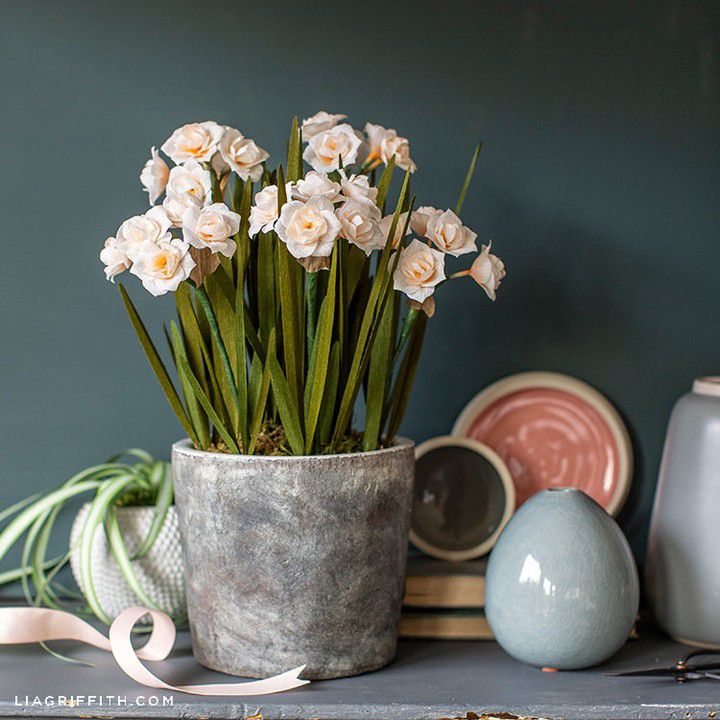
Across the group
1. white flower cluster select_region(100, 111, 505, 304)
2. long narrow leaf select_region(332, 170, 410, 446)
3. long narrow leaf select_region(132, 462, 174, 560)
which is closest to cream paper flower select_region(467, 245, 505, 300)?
white flower cluster select_region(100, 111, 505, 304)

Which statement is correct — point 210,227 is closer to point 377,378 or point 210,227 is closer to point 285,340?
point 285,340

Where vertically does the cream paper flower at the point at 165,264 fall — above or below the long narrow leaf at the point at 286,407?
above

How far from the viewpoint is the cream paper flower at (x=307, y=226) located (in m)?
0.87

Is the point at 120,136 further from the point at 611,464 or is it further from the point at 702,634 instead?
the point at 702,634

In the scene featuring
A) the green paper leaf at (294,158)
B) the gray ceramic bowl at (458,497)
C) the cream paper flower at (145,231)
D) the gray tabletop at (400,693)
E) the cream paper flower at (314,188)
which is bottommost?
the gray tabletop at (400,693)

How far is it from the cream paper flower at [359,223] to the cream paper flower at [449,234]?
7 centimetres

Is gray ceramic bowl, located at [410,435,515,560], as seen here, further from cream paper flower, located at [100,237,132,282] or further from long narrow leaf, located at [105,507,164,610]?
cream paper flower, located at [100,237,132,282]

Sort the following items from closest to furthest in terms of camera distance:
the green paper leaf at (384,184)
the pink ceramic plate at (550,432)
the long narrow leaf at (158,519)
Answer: the green paper leaf at (384,184)
the long narrow leaf at (158,519)
the pink ceramic plate at (550,432)

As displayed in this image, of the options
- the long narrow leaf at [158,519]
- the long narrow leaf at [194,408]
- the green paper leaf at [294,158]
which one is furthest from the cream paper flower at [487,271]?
the long narrow leaf at [158,519]

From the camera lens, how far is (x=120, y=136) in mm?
1214

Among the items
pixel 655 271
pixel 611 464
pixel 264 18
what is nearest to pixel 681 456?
pixel 611 464

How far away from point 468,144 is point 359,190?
344 millimetres

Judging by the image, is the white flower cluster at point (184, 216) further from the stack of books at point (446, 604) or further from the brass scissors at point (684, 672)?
the brass scissors at point (684, 672)

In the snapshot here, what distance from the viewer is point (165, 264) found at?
879 millimetres
